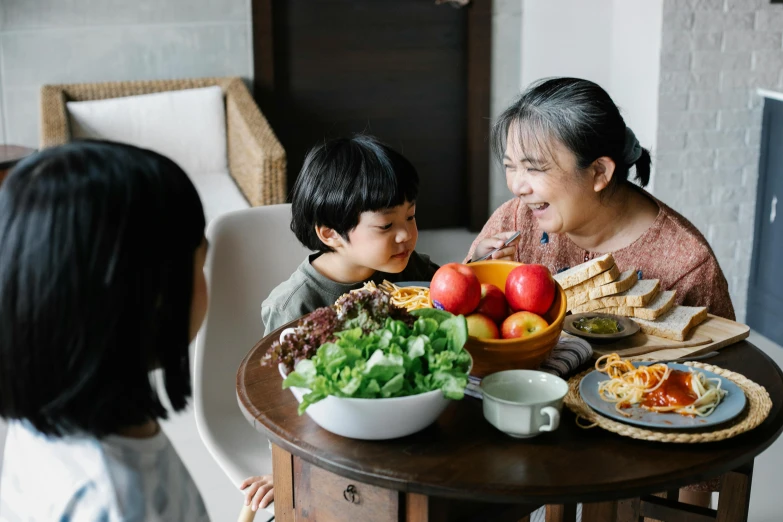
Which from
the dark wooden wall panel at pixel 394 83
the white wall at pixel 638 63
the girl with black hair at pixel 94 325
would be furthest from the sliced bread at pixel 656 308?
the dark wooden wall panel at pixel 394 83

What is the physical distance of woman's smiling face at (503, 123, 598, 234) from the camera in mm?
1870

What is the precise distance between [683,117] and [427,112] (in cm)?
140

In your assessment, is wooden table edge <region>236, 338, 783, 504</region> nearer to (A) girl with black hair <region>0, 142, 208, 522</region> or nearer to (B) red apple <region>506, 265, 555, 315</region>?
(A) girl with black hair <region>0, 142, 208, 522</region>

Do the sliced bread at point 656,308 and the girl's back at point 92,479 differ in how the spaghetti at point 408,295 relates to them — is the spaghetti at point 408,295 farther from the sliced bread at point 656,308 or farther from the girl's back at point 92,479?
the girl's back at point 92,479

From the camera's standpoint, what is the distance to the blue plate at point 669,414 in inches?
47.2

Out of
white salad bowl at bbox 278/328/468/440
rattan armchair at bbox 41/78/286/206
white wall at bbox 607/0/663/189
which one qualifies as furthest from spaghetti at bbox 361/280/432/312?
white wall at bbox 607/0/663/189

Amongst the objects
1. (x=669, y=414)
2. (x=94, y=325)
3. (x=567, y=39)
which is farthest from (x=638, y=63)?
(x=94, y=325)

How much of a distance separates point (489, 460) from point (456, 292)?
0.90 ft

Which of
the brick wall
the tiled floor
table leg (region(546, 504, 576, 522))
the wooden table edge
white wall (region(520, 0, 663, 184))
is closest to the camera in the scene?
the wooden table edge

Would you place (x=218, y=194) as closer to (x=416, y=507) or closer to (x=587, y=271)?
(x=587, y=271)

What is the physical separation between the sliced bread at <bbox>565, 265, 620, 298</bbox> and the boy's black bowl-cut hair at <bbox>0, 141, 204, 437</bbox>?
878 millimetres

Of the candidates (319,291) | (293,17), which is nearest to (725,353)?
(319,291)

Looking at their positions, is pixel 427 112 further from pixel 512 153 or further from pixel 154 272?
pixel 154 272

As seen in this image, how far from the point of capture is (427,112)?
4520mm
